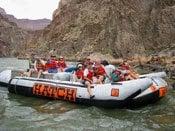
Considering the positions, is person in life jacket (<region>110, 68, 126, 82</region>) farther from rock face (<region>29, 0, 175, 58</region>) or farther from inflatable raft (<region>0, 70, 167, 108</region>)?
rock face (<region>29, 0, 175, 58</region>)

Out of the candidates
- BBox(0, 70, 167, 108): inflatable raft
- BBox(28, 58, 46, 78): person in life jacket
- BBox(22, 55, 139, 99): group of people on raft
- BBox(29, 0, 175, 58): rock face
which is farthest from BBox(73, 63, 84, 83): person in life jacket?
BBox(29, 0, 175, 58): rock face

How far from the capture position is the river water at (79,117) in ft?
49.3

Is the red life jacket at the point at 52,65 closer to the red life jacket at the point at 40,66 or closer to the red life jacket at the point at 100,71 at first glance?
the red life jacket at the point at 40,66

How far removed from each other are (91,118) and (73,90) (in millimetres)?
2568

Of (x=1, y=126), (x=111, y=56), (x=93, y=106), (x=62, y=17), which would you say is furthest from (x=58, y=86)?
(x=62, y=17)

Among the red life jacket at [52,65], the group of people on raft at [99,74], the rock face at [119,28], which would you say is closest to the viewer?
the group of people on raft at [99,74]

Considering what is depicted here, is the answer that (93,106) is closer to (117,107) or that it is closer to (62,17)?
(117,107)

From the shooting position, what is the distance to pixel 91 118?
16.4 metres

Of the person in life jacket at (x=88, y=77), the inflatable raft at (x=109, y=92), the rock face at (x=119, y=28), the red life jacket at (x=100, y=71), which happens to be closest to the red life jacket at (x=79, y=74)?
the person in life jacket at (x=88, y=77)

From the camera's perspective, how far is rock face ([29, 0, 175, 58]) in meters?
84.0

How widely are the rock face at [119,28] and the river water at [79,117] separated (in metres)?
60.2

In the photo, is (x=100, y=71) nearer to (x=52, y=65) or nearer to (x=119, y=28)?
(x=52, y=65)

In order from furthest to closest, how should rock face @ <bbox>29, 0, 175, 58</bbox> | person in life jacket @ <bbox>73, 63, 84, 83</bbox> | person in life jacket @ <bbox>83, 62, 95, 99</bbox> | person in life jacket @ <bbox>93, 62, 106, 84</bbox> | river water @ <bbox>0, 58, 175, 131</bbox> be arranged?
1. rock face @ <bbox>29, 0, 175, 58</bbox>
2. person in life jacket @ <bbox>73, 63, 84, 83</bbox>
3. person in life jacket @ <bbox>93, 62, 106, 84</bbox>
4. person in life jacket @ <bbox>83, 62, 95, 99</bbox>
5. river water @ <bbox>0, 58, 175, 131</bbox>

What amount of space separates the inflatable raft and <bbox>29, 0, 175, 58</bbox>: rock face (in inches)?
2338
